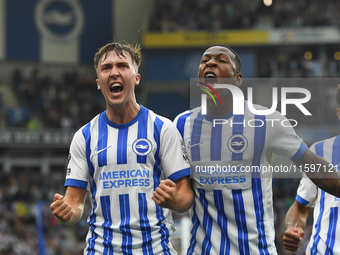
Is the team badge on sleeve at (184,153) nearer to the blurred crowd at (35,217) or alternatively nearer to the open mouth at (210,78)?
the open mouth at (210,78)

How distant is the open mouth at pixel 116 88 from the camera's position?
410 cm

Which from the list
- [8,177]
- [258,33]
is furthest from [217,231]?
[258,33]

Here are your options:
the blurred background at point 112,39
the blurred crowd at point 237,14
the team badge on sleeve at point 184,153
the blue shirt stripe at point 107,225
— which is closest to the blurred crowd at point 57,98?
the blurred background at point 112,39

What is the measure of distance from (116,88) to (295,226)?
183cm

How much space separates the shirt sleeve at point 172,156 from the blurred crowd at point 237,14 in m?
20.8

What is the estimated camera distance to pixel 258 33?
2444 cm

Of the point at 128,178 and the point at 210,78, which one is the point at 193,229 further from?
the point at 210,78

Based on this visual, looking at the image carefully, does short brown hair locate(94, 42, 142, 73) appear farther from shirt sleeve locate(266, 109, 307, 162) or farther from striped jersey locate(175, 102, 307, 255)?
shirt sleeve locate(266, 109, 307, 162)

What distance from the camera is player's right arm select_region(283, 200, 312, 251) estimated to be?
450 cm

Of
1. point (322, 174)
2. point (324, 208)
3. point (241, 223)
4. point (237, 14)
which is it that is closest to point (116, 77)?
point (241, 223)

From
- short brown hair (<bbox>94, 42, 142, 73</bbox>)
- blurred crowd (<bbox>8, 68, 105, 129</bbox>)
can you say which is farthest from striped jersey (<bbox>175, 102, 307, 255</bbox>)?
blurred crowd (<bbox>8, 68, 105, 129</bbox>)

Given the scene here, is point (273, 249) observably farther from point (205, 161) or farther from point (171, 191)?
point (171, 191)

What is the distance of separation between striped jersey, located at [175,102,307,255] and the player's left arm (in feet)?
0.79

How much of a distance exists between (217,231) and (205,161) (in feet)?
1.66
